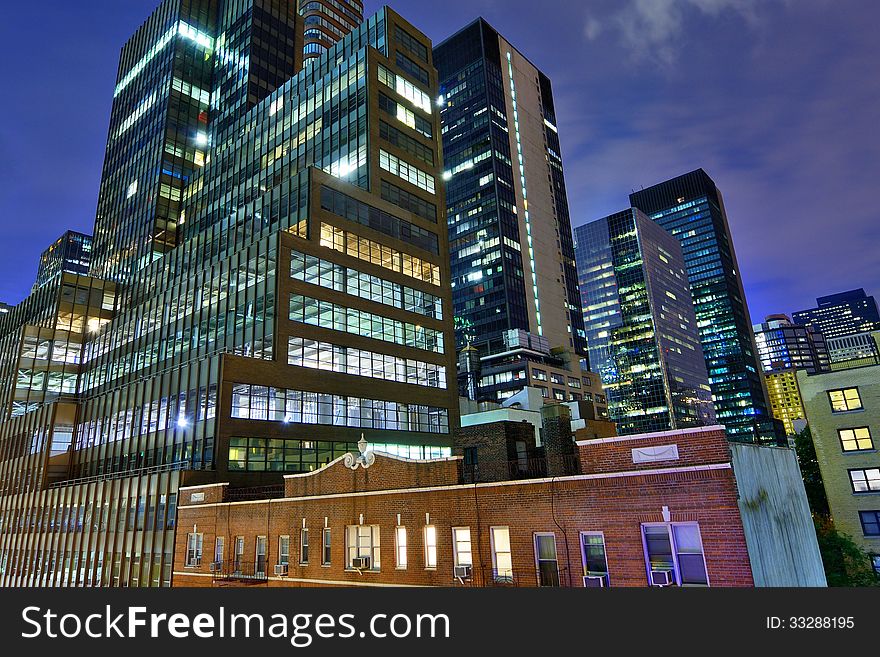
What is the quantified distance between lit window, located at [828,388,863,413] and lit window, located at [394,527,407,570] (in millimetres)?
36027

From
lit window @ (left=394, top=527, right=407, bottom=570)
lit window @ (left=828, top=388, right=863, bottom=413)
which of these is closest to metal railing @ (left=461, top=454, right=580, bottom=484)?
lit window @ (left=394, top=527, right=407, bottom=570)

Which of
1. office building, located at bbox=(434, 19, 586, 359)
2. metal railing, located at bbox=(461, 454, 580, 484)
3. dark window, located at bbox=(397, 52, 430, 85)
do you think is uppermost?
office building, located at bbox=(434, 19, 586, 359)

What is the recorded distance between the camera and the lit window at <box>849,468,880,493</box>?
39812 millimetres

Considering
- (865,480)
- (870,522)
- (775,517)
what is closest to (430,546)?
(775,517)

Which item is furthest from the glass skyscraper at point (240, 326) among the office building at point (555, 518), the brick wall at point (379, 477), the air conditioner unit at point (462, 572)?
the air conditioner unit at point (462, 572)

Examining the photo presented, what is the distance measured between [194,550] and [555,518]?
92.8 ft

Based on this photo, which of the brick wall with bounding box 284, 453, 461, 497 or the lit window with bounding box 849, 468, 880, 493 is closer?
the brick wall with bounding box 284, 453, 461, 497

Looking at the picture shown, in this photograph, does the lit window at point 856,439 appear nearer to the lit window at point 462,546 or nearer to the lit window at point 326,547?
the lit window at point 462,546

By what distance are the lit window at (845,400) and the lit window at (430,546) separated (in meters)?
35.4

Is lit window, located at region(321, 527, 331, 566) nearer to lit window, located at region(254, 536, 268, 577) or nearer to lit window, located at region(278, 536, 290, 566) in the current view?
lit window, located at region(278, 536, 290, 566)

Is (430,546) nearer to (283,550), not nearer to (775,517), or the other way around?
(283,550)

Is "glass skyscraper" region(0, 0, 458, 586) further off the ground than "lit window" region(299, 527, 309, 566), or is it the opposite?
"glass skyscraper" region(0, 0, 458, 586)

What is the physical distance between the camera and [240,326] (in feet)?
184
